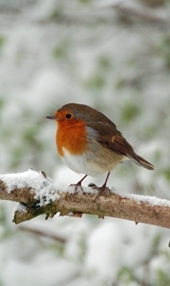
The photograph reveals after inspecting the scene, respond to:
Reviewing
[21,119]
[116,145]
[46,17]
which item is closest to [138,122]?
[21,119]

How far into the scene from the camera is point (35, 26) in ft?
26.9

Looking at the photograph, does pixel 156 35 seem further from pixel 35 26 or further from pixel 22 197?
pixel 22 197

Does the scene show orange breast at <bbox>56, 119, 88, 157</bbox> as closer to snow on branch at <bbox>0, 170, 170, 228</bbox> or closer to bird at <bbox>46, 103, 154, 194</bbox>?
bird at <bbox>46, 103, 154, 194</bbox>

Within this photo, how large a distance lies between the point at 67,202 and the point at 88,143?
0.70 m

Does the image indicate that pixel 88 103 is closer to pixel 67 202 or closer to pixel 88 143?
pixel 88 143

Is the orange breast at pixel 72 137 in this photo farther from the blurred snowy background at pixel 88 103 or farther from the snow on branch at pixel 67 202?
the blurred snowy background at pixel 88 103

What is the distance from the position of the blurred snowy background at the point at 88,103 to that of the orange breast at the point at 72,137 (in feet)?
2.53

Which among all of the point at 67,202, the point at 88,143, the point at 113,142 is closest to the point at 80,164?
the point at 88,143

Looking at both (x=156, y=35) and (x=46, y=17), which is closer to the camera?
(x=46, y=17)

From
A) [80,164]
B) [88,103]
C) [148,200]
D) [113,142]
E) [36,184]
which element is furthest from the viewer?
[88,103]

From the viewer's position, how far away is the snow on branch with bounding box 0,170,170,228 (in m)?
3.31

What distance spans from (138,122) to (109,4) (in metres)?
1.19

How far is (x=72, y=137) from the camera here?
4.04 meters

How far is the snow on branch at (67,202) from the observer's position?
3.31m
